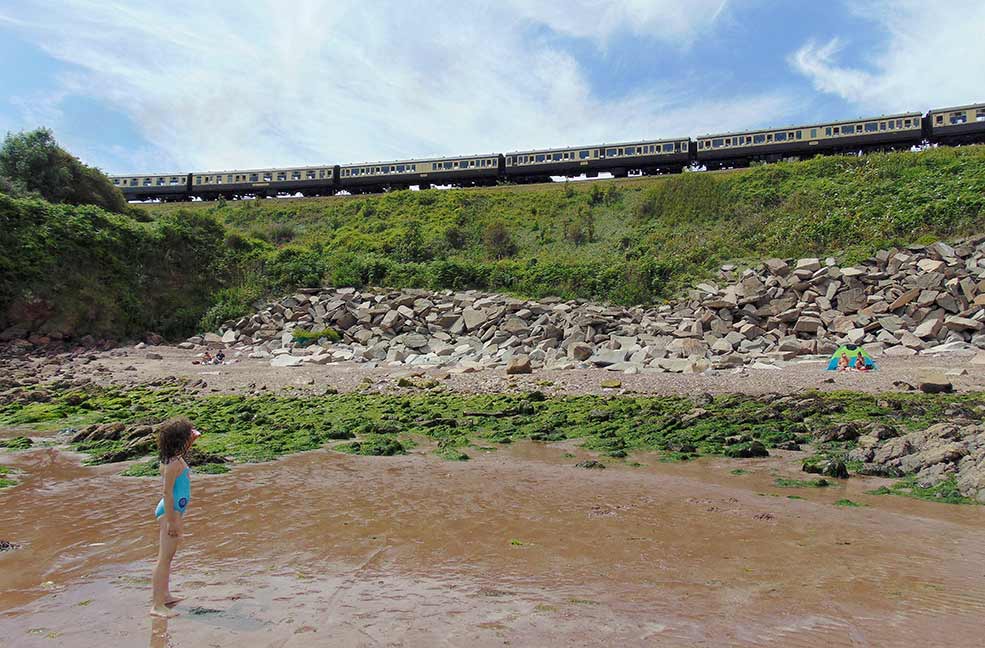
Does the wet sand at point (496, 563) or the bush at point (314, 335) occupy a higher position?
the bush at point (314, 335)

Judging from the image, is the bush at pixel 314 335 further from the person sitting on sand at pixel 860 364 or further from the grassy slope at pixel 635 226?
the person sitting on sand at pixel 860 364

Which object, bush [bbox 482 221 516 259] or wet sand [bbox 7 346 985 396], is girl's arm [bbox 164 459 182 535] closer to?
wet sand [bbox 7 346 985 396]

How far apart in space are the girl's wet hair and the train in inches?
1571

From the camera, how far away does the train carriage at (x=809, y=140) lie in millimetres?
35094


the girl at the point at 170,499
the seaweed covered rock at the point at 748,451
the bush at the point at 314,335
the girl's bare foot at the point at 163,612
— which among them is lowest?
the girl's bare foot at the point at 163,612

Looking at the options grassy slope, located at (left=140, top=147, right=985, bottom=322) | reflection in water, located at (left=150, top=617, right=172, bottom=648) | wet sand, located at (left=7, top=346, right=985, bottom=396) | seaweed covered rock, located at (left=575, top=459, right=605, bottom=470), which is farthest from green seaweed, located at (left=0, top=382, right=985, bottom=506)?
grassy slope, located at (left=140, top=147, right=985, bottom=322)

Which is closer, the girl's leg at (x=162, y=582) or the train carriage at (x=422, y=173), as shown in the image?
the girl's leg at (x=162, y=582)

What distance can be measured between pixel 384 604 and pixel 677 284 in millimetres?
25047

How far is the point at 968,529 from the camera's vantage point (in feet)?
16.5

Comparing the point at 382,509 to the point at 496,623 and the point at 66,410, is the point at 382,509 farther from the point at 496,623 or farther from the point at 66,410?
the point at 66,410

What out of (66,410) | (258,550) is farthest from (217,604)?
(66,410)

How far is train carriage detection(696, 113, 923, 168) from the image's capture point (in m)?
35.1

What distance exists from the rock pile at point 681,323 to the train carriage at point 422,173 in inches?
779

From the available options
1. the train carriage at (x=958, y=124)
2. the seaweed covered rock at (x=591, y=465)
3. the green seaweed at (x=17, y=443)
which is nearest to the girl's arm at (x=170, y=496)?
the seaweed covered rock at (x=591, y=465)
